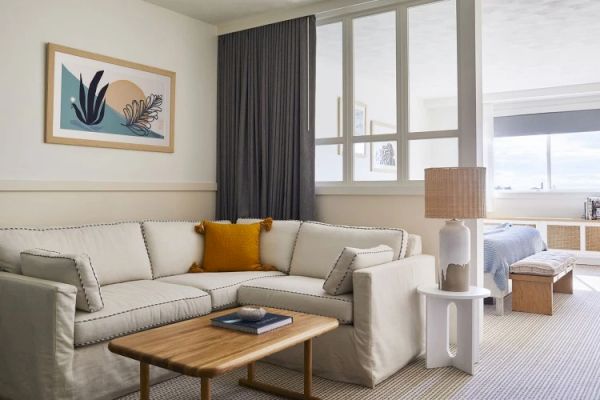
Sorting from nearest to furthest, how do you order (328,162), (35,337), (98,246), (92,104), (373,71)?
(35,337), (98,246), (92,104), (373,71), (328,162)

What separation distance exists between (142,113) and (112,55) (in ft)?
1.48

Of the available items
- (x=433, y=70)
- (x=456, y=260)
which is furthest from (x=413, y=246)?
(x=433, y=70)

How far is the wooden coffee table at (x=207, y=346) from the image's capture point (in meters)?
1.85

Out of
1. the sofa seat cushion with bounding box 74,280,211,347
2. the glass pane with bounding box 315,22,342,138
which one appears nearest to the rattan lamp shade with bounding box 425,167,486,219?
the glass pane with bounding box 315,22,342,138

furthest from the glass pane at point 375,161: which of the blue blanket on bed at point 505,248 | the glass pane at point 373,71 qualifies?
the blue blanket on bed at point 505,248

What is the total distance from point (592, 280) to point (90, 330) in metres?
5.64

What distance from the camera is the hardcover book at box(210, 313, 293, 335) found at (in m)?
2.22

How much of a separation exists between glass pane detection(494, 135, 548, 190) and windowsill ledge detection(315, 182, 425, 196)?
4611 mm

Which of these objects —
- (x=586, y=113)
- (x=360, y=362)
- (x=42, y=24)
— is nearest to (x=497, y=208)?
(x=586, y=113)

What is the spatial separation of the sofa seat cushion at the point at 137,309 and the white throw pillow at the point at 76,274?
5 centimetres

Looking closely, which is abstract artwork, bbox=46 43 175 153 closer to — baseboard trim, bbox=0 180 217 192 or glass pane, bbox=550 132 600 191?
baseboard trim, bbox=0 180 217 192

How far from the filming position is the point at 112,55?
3727 mm

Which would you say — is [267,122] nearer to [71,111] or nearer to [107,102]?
[107,102]

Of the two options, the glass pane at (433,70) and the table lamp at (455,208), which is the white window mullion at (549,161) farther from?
the table lamp at (455,208)
